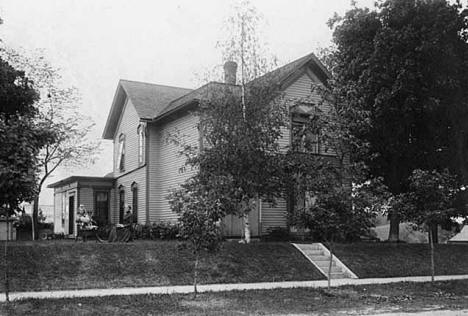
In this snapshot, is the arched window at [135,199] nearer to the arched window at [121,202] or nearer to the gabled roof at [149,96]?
the arched window at [121,202]

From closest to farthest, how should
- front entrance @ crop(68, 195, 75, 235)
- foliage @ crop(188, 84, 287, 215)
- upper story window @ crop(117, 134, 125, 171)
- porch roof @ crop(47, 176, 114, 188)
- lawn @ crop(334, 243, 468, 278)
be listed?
foliage @ crop(188, 84, 287, 215) → lawn @ crop(334, 243, 468, 278) → porch roof @ crop(47, 176, 114, 188) → upper story window @ crop(117, 134, 125, 171) → front entrance @ crop(68, 195, 75, 235)

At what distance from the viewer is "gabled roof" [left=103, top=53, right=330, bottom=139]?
23.5 m

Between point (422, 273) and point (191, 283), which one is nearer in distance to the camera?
point (191, 283)

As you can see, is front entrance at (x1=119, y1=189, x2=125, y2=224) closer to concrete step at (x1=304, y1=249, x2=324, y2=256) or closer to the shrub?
the shrub

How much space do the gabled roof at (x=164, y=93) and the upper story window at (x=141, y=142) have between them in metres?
0.86

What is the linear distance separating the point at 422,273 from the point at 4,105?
17.4 m

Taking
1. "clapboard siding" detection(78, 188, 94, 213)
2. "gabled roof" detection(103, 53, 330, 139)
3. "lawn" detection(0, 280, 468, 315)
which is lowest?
"lawn" detection(0, 280, 468, 315)

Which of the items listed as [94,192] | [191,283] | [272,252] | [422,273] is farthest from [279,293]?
[94,192]

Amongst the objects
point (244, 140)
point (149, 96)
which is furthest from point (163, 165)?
point (244, 140)

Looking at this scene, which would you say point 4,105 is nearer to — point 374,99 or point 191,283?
point 191,283

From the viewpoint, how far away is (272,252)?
2119 centimetres

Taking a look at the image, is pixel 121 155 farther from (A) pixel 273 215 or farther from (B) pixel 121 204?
(A) pixel 273 215

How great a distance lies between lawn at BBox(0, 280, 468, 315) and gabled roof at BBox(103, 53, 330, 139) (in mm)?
9305

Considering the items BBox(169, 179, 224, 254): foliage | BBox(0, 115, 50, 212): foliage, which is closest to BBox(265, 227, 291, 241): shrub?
BBox(169, 179, 224, 254): foliage
